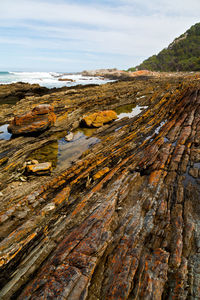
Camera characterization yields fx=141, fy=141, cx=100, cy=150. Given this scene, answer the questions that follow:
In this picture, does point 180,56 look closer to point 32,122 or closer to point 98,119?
point 98,119

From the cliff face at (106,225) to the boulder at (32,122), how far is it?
4542mm

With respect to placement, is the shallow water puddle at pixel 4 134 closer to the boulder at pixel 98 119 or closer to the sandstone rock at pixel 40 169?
the sandstone rock at pixel 40 169

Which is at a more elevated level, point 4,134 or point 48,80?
point 48,80

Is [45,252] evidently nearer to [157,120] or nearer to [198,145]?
[198,145]

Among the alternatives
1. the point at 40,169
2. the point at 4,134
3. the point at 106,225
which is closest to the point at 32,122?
the point at 4,134

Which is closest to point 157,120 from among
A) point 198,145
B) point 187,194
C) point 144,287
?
point 198,145

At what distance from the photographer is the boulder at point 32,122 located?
58.7 feet

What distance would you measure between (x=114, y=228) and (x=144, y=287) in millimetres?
2361

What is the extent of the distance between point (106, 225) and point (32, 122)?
16487 mm

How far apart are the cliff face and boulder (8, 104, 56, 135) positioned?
Answer: 454 centimetres

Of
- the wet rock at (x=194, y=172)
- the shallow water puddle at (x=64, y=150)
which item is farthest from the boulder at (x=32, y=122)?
the wet rock at (x=194, y=172)

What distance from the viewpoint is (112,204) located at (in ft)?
26.3

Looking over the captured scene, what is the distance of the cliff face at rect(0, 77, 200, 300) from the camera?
489cm

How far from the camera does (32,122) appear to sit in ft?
60.6
